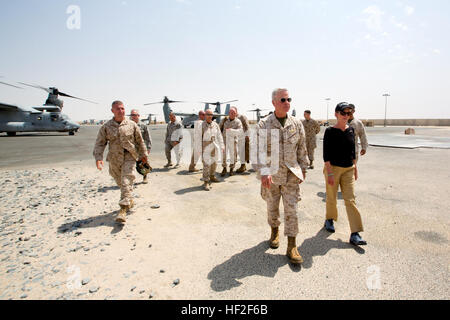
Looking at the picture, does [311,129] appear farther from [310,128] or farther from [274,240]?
[274,240]

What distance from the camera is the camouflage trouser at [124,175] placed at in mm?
4129

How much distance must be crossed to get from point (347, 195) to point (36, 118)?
108ft

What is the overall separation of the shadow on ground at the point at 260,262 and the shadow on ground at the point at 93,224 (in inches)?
82.5

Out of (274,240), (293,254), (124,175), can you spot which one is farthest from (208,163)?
(293,254)

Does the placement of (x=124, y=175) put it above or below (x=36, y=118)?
below

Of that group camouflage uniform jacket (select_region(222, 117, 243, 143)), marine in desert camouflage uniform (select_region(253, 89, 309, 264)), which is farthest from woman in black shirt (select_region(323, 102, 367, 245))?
camouflage uniform jacket (select_region(222, 117, 243, 143))

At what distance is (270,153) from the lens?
9.59ft

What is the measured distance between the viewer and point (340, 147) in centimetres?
331

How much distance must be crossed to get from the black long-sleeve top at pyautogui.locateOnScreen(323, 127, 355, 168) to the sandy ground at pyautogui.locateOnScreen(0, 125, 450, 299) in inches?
46.6

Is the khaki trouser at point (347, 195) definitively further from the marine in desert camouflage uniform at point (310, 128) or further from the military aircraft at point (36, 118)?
the military aircraft at point (36, 118)

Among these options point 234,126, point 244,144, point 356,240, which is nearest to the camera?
point 356,240

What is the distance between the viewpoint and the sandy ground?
235cm

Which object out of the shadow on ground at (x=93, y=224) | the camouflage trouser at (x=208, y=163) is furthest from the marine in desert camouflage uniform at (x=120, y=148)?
the camouflage trouser at (x=208, y=163)
